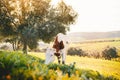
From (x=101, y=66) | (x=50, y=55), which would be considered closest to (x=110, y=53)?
(x=101, y=66)

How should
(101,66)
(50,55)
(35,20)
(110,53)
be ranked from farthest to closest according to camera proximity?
1. (110,53)
2. (35,20)
3. (101,66)
4. (50,55)

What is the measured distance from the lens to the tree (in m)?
40.7

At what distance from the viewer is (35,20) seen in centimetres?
4094

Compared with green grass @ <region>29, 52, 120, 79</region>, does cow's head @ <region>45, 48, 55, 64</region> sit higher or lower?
higher

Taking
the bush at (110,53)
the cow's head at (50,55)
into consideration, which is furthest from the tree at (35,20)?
the cow's head at (50,55)

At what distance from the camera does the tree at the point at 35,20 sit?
4066 centimetres

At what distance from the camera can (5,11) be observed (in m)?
40.8

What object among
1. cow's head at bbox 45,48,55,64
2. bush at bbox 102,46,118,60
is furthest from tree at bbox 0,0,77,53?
cow's head at bbox 45,48,55,64

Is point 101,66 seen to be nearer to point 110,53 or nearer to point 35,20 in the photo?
point 35,20

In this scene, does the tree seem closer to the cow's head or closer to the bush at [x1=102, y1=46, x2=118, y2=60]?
the bush at [x1=102, y1=46, x2=118, y2=60]

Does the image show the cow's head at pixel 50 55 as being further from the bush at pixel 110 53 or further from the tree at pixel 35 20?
the bush at pixel 110 53

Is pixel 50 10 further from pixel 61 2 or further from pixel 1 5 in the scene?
pixel 1 5

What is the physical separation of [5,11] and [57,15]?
7020 mm

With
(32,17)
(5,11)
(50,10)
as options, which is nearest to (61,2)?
(50,10)
